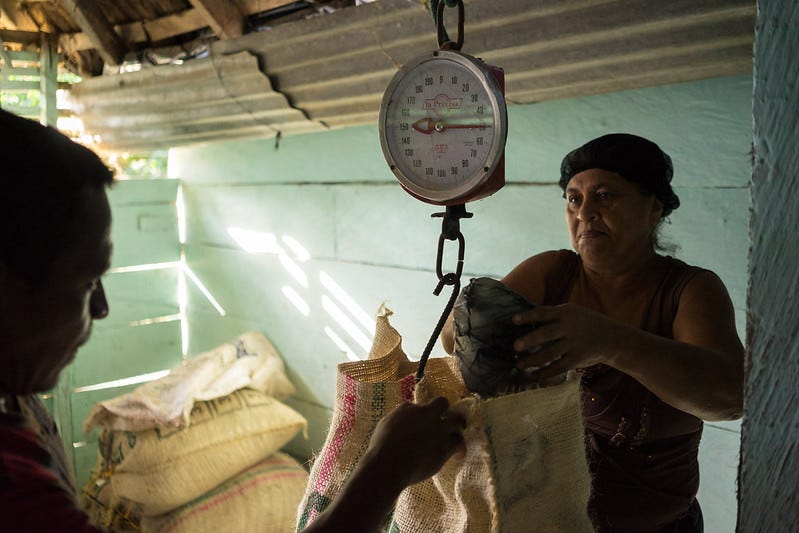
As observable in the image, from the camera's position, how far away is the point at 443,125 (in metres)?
1.26

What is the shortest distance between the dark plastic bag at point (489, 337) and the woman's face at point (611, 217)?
56cm

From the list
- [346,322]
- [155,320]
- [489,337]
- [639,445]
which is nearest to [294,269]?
[346,322]

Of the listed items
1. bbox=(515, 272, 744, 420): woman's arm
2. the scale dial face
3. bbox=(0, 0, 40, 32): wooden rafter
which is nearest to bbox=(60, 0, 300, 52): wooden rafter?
bbox=(0, 0, 40, 32): wooden rafter

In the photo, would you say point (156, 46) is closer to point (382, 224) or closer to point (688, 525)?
point (382, 224)

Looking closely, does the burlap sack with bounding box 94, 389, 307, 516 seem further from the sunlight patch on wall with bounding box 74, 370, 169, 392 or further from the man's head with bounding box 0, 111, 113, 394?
the man's head with bounding box 0, 111, 113, 394

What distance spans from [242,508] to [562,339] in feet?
8.51

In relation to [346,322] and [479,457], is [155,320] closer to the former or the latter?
[346,322]

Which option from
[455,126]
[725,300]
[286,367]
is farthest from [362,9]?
[286,367]

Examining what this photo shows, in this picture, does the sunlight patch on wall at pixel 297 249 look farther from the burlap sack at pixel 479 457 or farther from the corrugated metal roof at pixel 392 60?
the burlap sack at pixel 479 457

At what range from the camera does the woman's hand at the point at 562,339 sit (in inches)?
43.0

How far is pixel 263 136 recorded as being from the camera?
143 inches

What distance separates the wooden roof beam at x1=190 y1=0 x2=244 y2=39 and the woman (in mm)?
2042

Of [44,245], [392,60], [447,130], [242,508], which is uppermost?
[392,60]

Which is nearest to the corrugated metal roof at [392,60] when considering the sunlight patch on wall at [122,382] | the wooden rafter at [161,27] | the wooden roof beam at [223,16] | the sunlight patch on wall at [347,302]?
the wooden roof beam at [223,16]
